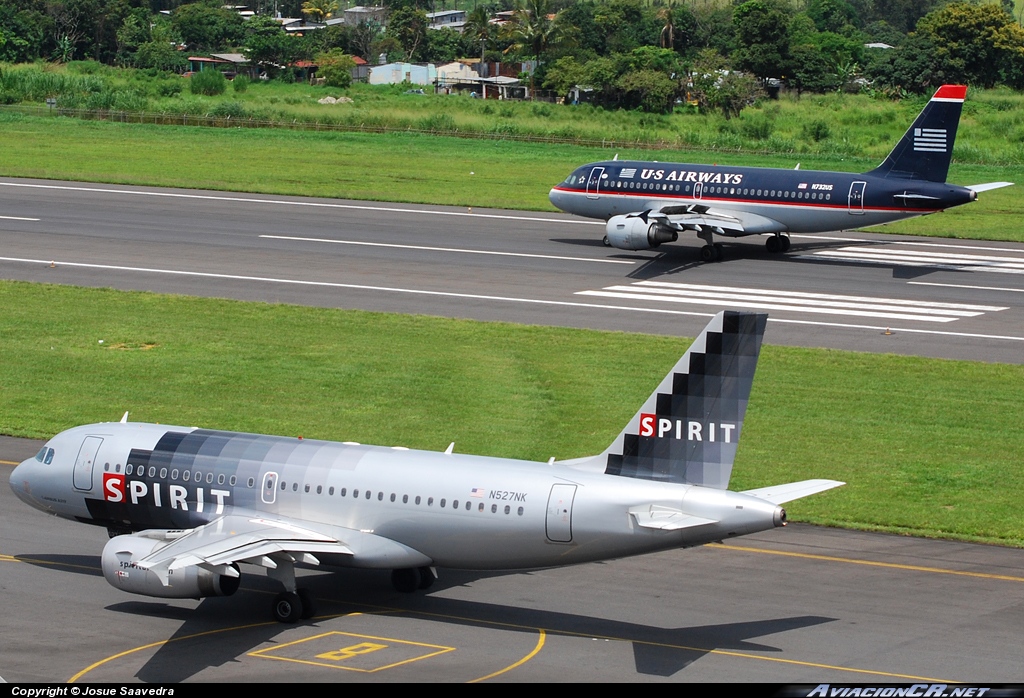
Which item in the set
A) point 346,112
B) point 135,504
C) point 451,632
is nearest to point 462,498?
point 451,632

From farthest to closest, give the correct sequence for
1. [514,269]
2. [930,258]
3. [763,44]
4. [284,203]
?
[763,44], [284,203], [930,258], [514,269]

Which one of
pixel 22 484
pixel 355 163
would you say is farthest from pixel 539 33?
pixel 22 484

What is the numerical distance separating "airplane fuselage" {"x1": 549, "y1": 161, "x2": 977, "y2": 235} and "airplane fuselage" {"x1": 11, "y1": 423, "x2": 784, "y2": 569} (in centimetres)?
4574

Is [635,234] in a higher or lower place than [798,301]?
higher

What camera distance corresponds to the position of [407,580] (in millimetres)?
28062

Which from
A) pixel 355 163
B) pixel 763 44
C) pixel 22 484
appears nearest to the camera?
pixel 22 484

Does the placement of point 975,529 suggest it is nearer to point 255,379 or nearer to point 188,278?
point 255,379

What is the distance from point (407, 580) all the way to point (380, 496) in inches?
92.2

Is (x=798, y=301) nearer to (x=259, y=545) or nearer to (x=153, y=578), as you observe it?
(x=259, y=545)

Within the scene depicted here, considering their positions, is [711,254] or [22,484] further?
[711,254]

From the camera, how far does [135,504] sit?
28547 millimetres

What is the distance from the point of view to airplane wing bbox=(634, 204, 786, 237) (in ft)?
228

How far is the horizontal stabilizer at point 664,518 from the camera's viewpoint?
23.6 meters

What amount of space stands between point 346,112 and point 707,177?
7197 centimetres
